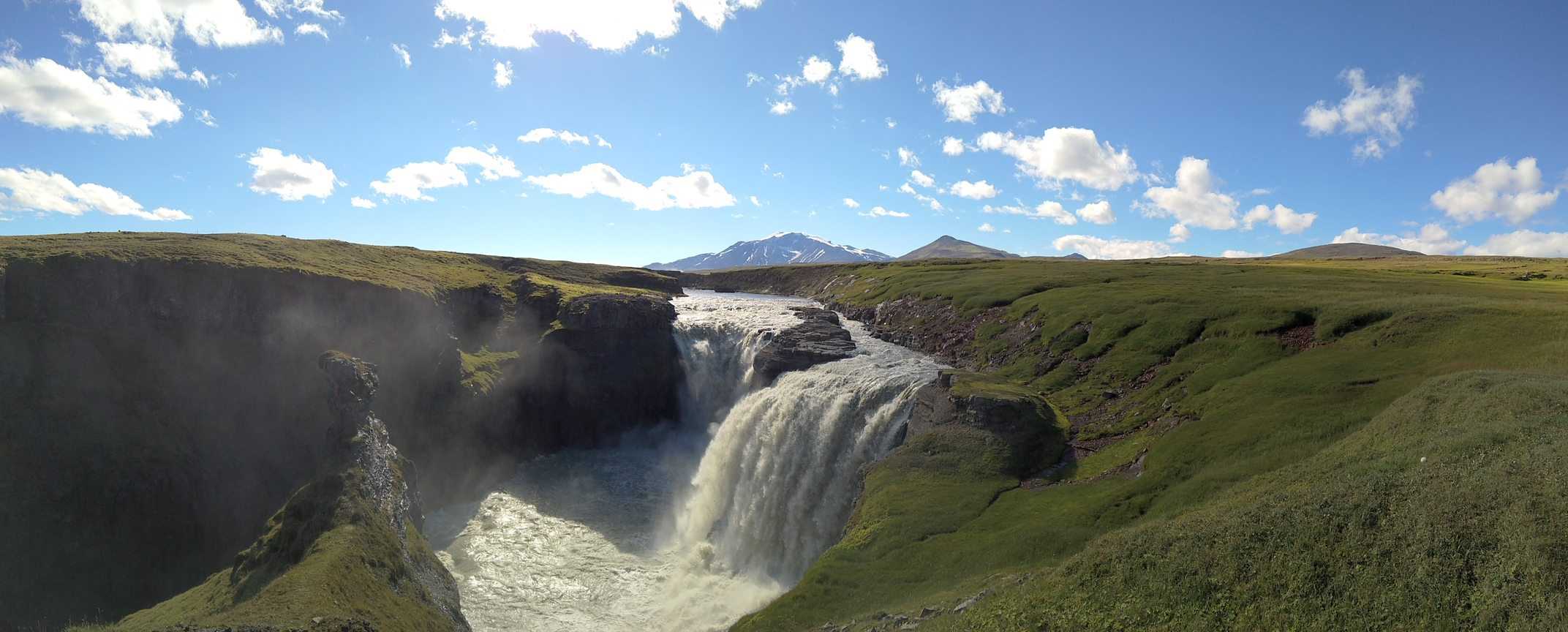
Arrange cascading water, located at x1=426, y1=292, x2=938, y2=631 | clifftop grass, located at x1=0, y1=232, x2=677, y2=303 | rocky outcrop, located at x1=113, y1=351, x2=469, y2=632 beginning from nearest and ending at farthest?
rocky outcrop, located at x1=113, y1=351, x2=469, y2=632 < cascading water, located at x1=426, y1=292, x2=938, y2=631 < clifftop grass, located at x1=0, y1=232, x2=677, y2=303

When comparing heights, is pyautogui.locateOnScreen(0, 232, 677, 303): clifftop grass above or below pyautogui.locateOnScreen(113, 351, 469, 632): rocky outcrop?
above

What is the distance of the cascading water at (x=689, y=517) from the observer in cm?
3678

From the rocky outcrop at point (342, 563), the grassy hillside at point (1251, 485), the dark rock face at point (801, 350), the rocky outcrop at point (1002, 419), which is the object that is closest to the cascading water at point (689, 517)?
the dark rock face at point (801, 350)

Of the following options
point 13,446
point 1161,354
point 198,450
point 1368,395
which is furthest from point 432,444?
point 1368,395

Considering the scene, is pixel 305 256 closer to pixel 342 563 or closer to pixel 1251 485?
pixel 342 563

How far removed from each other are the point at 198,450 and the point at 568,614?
30.0m

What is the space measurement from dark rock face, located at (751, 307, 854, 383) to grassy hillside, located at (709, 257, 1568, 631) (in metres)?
13.5

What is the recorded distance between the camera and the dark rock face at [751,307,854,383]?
57438 millimetres

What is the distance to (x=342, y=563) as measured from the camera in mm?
25188

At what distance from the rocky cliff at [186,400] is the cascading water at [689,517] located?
808cm

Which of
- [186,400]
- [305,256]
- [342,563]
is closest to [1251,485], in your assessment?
[342,563]

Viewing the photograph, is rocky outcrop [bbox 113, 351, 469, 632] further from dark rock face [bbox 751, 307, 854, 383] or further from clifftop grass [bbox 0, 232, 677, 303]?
dark rock face [bbox 751, 307, 854, 383]

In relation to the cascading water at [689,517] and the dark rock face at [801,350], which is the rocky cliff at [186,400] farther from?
the dark rock face at [801,350]

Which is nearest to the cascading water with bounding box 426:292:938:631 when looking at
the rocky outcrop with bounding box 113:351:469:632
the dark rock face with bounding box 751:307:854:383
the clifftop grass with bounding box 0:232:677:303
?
the dark rock face with bounding box 751:307:854:383
